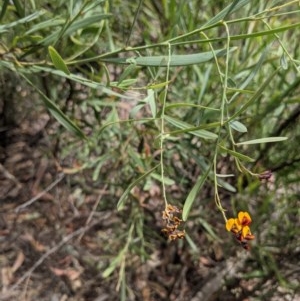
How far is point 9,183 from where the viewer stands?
6.02 ft

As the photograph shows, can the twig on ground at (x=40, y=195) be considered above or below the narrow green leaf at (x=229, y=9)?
below

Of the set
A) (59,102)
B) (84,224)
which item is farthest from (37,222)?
(59,102)

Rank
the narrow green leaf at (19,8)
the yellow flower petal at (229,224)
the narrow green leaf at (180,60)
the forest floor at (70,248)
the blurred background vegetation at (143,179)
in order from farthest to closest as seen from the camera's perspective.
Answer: the forest floor at (70,248) → the blurred background vegetation at (143,179) → the narrow green leaf at (19,8) → the narrow green leaf at (180,60) → the yellow flower petal at (229,224)

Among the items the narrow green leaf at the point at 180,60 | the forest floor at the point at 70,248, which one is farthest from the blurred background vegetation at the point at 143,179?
the narrow green leaf at the point at 180,60

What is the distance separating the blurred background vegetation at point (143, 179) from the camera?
1.45 m

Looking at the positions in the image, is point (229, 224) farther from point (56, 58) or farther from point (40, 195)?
point (40, 195)

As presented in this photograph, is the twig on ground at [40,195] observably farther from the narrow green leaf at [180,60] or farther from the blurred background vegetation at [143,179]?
the narrow green leaf at [180,60]

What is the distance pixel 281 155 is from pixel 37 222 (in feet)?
2.79

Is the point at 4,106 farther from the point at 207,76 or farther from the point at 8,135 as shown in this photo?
the point at 207,76

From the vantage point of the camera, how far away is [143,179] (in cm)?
148

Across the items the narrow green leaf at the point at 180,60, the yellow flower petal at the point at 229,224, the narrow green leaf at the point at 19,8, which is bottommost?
the yellow flower petal at the point at 229,224

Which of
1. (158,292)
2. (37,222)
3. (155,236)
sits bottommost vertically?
(158,292)

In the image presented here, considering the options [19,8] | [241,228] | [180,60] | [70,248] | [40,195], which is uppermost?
[19,8]

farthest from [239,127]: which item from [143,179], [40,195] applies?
[40,195]
